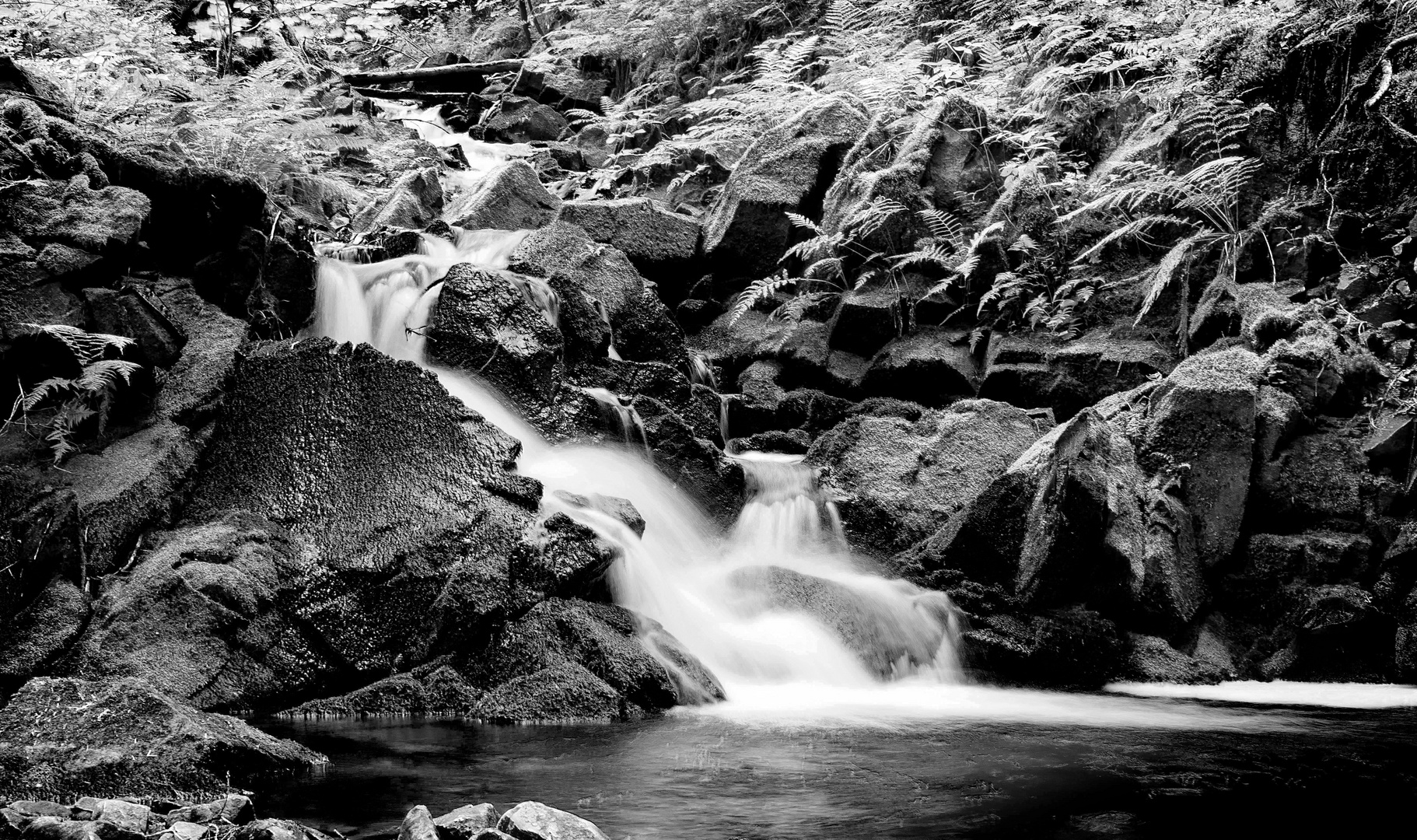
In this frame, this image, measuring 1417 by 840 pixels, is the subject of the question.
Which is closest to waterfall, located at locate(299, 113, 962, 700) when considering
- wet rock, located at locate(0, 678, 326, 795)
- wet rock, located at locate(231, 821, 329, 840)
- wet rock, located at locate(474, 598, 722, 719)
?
wet rock, located at locate(474, 598, 722, 719)

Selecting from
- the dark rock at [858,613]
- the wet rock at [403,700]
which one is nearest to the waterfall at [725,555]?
the dark rock at [858,613]

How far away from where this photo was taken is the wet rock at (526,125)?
15805 mm

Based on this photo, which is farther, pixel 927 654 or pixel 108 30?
pixel 108 30

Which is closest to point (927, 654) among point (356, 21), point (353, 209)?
point (353, 209)

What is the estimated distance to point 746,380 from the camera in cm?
898

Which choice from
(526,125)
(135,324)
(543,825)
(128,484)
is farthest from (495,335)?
(526,125)

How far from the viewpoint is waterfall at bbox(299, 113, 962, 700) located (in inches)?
233

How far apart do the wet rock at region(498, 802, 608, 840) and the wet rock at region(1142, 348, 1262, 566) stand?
16.0 ft

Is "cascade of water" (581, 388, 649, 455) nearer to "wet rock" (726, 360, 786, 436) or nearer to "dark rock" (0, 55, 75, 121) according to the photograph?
"wet rock" (726, 360, 786, 436)

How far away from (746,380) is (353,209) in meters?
4.97

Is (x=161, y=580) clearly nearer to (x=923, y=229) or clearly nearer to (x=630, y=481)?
(x=630, y=481)

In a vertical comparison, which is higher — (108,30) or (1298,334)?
(108,30)

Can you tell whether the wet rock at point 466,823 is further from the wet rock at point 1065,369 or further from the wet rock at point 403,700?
the wet rock at point 1065,369

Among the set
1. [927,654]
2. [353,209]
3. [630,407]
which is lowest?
[927,654]
